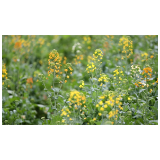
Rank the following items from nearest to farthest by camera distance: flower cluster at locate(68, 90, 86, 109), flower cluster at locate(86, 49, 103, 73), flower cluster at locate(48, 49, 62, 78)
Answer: flower cluster at locate(68, 90, 86, 109)
flower cluster at locate(48, 49, 62, 78)
flower cluster at locate(86, 49, 103, 73)

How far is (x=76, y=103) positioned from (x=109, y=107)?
48 centimetres

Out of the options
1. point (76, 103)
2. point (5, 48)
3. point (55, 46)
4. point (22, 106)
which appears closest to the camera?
point (76, 103)

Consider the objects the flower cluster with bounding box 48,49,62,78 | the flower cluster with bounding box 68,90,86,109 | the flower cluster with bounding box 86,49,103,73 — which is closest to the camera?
the flower cluster with bounding box 68,90,86,109

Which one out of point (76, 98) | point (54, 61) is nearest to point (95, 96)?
point (76, 98)

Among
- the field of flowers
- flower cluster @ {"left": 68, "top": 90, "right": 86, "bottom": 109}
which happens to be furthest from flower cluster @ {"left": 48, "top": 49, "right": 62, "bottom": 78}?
flower cluster @ {"left": 68, "top": 90, "right": 86, "bottom": 109}

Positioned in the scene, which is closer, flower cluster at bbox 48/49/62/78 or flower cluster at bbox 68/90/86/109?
flower cluster at bbox 68/90/86/109

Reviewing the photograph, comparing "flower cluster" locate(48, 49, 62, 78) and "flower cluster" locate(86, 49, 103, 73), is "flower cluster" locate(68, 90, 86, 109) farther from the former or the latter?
"flower cluster" locate(86, 49, 103, 73)

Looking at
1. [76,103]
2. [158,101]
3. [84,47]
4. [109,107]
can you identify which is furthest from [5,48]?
[158,101]

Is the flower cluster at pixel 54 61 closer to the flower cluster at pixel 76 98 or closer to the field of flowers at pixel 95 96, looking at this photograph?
the field of flowers at pixel 95 96

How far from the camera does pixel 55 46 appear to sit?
623cm

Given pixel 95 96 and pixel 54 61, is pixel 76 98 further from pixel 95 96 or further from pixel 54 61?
pixel 54 61
